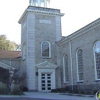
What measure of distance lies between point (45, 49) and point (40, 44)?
1.00 m

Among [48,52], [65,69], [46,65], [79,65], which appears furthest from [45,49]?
[79,65]

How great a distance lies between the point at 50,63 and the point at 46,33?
4275mm

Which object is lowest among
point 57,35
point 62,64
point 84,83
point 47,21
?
point 84,83

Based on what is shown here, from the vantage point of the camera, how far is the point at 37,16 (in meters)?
32.1

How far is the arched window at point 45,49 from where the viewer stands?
1242 inches

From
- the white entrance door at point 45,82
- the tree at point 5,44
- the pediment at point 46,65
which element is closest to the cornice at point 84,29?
the pediment at point 46,65

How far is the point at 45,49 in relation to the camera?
31.7 metres

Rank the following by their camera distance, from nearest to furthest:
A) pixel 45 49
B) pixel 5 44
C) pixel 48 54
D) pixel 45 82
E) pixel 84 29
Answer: pixel 84 29, pixel 45 82, pixel 45 49, pixel 48 54, pixel 5 44

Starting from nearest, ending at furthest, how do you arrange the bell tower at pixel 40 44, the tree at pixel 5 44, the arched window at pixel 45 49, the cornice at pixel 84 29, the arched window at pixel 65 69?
the cornice at pixel 84 29, the arched window at pixel 65 69, the bell tower at pixel 40 44, the arched window at pixel 45 49, the tree at pixel 5 44

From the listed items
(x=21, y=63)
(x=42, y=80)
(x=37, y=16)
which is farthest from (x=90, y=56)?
(x=21, y=63)

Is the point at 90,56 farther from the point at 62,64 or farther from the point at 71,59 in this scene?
the point at 62,64

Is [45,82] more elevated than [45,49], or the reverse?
[45,49]

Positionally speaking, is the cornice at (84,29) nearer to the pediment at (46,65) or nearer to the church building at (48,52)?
the church building at (48,52)

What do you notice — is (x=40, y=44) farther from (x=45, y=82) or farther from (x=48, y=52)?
(x=45, y=82)
